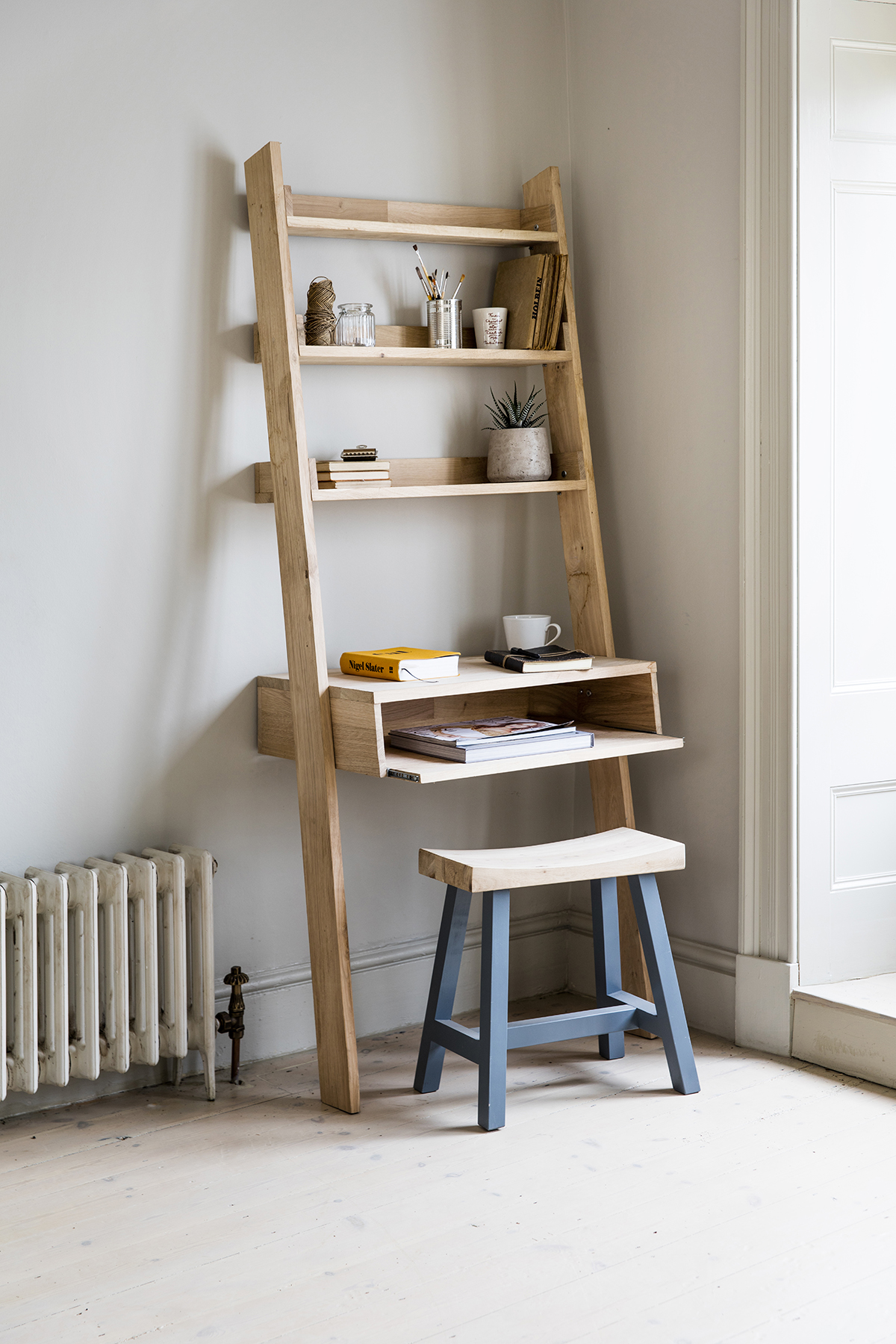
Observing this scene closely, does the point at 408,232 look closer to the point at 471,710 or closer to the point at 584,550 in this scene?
the point at 584,550

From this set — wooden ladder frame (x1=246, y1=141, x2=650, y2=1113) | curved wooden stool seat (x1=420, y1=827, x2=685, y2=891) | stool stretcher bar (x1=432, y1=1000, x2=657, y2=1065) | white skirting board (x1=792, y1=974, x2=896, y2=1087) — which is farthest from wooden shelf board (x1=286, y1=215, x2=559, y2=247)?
white skirting board (x1=792, y1=974, x2=896, y2=1087)

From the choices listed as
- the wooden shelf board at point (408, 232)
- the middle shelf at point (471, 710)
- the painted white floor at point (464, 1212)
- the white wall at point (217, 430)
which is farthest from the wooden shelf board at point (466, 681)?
the wooden shelf board at point (408, 232)

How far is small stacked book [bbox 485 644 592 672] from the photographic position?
108 inches

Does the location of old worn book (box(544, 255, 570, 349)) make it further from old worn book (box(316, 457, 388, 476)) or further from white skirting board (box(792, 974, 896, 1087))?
white skirting board (box(792, 974, 896, 1087))

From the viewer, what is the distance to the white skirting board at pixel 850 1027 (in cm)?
260

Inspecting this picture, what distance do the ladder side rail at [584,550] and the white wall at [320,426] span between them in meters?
0.16

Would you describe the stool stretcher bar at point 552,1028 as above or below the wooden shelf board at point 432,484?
below

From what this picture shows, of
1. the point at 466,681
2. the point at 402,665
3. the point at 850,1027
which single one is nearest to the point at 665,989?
the point at 850,1027

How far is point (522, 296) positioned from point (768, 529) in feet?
2.75

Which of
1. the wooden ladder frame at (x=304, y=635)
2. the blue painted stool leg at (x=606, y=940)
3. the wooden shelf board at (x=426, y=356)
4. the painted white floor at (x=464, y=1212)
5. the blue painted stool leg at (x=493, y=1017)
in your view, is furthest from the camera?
the blue painted stool leg at (x=606, y=940)

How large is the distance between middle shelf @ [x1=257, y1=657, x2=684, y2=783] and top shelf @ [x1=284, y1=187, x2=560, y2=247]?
1.00 meters

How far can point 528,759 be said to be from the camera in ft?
8.59

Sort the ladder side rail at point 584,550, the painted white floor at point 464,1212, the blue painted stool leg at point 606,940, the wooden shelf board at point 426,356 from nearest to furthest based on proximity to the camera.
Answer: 1. the painted white floor at point 464,1212
2. the wooden shelf board at point 426,356
3. the blue painted stool leg at point 606,940
4. the ladder side rail at point 584,550

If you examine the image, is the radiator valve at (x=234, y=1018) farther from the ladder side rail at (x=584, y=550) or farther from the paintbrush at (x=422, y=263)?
the paintbrush at (x=422, y=263)
